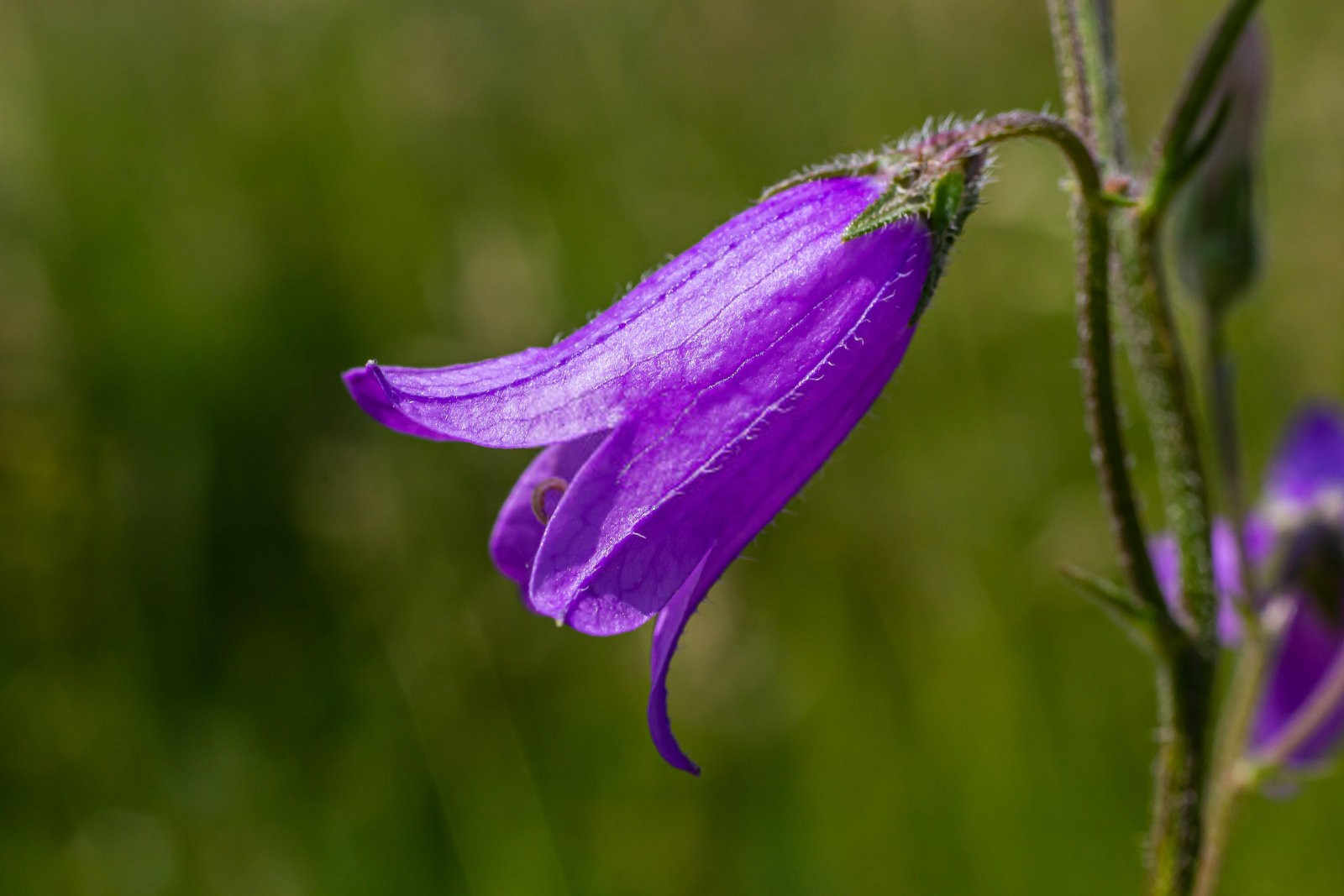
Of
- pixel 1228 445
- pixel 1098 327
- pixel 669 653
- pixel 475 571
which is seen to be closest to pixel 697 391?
pixel 669 653

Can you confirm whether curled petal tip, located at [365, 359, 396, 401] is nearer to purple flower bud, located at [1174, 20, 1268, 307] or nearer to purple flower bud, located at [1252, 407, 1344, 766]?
purple flower bud, located at [1174, 20, 1268, 307]

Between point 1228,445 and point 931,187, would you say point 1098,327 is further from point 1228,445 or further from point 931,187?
point 1228,445

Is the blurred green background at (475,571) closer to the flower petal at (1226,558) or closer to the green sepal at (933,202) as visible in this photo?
the flower petal at (1226,558)

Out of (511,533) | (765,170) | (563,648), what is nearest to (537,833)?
(563,648)

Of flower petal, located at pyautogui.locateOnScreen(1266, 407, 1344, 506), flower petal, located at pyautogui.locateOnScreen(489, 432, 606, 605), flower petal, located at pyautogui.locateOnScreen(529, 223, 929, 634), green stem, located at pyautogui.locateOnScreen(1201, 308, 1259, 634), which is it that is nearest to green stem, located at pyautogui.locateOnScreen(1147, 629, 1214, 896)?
green stem, located at pyautogui.locateOnScreen(1201, 308, 1259, 634)

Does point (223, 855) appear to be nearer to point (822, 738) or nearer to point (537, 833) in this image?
point (537, 833)
